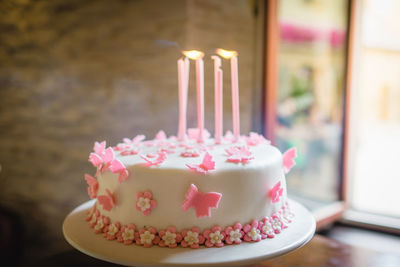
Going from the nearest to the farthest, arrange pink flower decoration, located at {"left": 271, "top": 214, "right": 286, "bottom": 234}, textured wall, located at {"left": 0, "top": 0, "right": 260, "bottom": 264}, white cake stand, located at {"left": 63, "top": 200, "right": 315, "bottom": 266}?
white cake stand, located at {"left": 63, "top": 200, "right": 315, "bottom": 266} < pink flower decoration, located at {"left": 271, "top": 214, "right": 286, "bottom": 234} < textured wall, located at {"left": 0, "top": 0, "right": 260, "bottom": 264}

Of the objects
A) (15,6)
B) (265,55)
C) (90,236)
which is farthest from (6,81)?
(90,236)

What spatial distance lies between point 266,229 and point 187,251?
0.29 m

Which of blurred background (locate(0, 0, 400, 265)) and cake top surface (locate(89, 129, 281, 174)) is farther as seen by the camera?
blurred background (locate(0, 0, 400, 265))

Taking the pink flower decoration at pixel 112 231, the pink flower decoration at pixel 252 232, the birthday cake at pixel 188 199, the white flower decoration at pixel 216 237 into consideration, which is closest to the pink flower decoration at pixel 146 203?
the birthday cake at pixel 188 199

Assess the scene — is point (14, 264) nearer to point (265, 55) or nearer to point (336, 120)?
point (265, 55)

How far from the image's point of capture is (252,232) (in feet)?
3.85

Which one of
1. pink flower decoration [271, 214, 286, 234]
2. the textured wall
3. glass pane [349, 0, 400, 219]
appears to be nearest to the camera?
pink flower decoration [271, 214, 286, 234]

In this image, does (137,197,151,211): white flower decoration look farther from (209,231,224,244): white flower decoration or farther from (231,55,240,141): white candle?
(231,55,240,141): white candle

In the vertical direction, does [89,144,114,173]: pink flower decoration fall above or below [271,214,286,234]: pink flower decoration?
above

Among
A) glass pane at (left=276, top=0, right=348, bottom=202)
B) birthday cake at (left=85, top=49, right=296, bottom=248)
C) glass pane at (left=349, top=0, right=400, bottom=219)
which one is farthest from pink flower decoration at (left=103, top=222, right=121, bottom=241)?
glass pane at (left=349, top=0, right=400, bottom=219)

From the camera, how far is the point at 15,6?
9.66ft

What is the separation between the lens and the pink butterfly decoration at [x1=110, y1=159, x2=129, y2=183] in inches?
47.3

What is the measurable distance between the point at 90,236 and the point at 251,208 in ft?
1.78

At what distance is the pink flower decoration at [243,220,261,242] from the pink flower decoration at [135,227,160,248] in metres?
0.28
